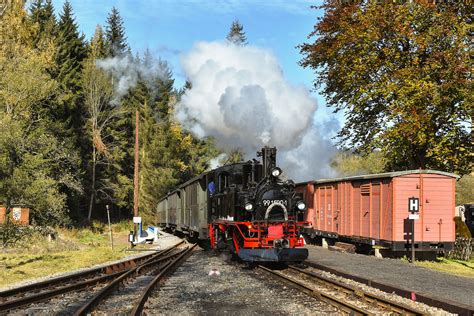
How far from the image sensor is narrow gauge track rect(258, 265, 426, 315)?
8188 millimetres

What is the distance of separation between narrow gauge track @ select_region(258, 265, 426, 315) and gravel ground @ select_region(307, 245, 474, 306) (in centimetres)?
113

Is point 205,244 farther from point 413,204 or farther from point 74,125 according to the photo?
point 74,125

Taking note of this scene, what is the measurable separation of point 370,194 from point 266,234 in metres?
5.70

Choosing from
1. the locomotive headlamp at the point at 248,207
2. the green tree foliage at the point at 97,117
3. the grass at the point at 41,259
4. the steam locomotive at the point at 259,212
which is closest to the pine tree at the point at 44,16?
the green tree foliage at the point at 97,117

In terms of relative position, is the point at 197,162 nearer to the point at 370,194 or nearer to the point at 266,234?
the point at 370,194

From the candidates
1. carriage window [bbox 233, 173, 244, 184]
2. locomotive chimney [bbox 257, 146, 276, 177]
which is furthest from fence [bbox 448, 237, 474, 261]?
carriage window [bbox 233, 173, 244, 184]

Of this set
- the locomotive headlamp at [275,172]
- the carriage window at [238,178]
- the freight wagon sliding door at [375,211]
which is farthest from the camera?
the freight wagon sliding door at [375,211]

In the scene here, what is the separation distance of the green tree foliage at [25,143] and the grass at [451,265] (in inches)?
640

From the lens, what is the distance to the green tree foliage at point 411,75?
779 inches

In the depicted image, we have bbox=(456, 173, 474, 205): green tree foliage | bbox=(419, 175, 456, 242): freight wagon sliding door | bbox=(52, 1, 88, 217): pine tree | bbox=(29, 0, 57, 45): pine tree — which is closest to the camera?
bbox=(419, 175, 456, 242): freight wagon sliding door

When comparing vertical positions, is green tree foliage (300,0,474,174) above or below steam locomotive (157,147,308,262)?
above

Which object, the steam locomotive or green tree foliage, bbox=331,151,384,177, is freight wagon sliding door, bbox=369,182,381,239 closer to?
the steam locomotive

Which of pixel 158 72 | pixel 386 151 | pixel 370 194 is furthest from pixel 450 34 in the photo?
pixel 158 72

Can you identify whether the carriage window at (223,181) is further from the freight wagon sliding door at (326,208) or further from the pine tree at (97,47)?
the pine tree at (97,47)
